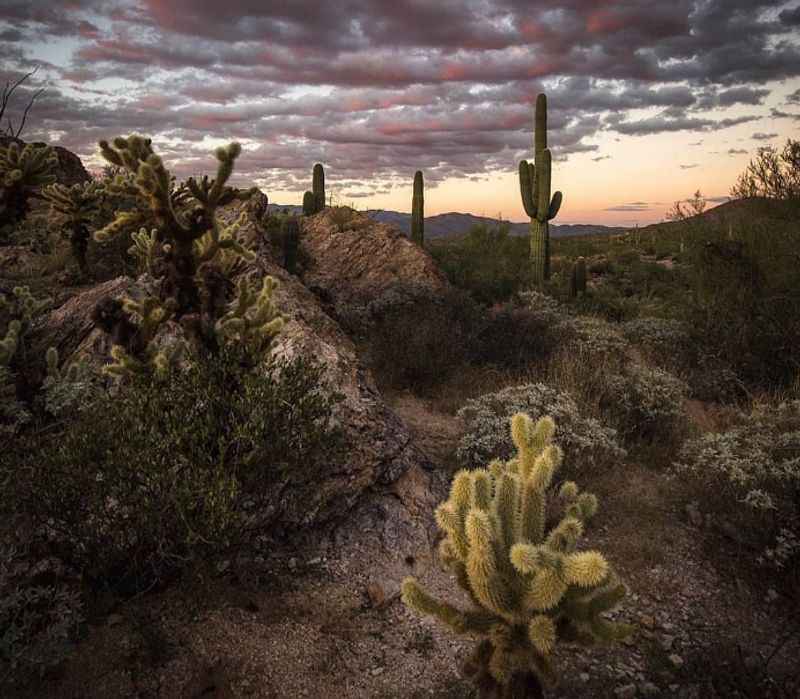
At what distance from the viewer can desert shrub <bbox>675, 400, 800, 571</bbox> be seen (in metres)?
4.81

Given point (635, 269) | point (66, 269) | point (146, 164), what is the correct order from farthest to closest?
point (635, 269), point (66, 269), point (146, 164)

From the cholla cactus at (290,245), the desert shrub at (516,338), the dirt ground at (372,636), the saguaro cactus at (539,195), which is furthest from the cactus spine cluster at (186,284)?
the saguaro cactus at (539,195)

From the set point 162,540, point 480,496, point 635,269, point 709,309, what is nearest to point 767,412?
point 709,309

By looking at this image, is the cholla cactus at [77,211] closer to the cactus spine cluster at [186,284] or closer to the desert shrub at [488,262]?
the cactus spine cluster at [186,284]

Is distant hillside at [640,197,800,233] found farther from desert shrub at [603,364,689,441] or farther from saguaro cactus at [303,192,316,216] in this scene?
saguaro cactus at [303,192,316,216]

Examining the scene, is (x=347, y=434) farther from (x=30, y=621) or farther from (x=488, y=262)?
(x=488, y=262)

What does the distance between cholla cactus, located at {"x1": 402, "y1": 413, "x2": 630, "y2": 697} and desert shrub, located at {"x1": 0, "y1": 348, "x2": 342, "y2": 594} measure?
4.57 ft

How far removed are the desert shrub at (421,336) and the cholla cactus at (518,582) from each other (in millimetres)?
5692

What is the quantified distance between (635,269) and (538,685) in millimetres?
22250

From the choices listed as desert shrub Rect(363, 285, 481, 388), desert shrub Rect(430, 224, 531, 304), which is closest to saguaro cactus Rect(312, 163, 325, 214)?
desert shrub Rect(430, 224, 531, 304)

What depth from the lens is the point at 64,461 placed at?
3.65 metres

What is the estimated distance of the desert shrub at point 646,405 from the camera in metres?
7.50

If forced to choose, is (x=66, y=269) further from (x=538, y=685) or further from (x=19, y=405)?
(x=538, y=685)

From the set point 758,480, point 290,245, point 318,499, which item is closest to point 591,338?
point 758,480
